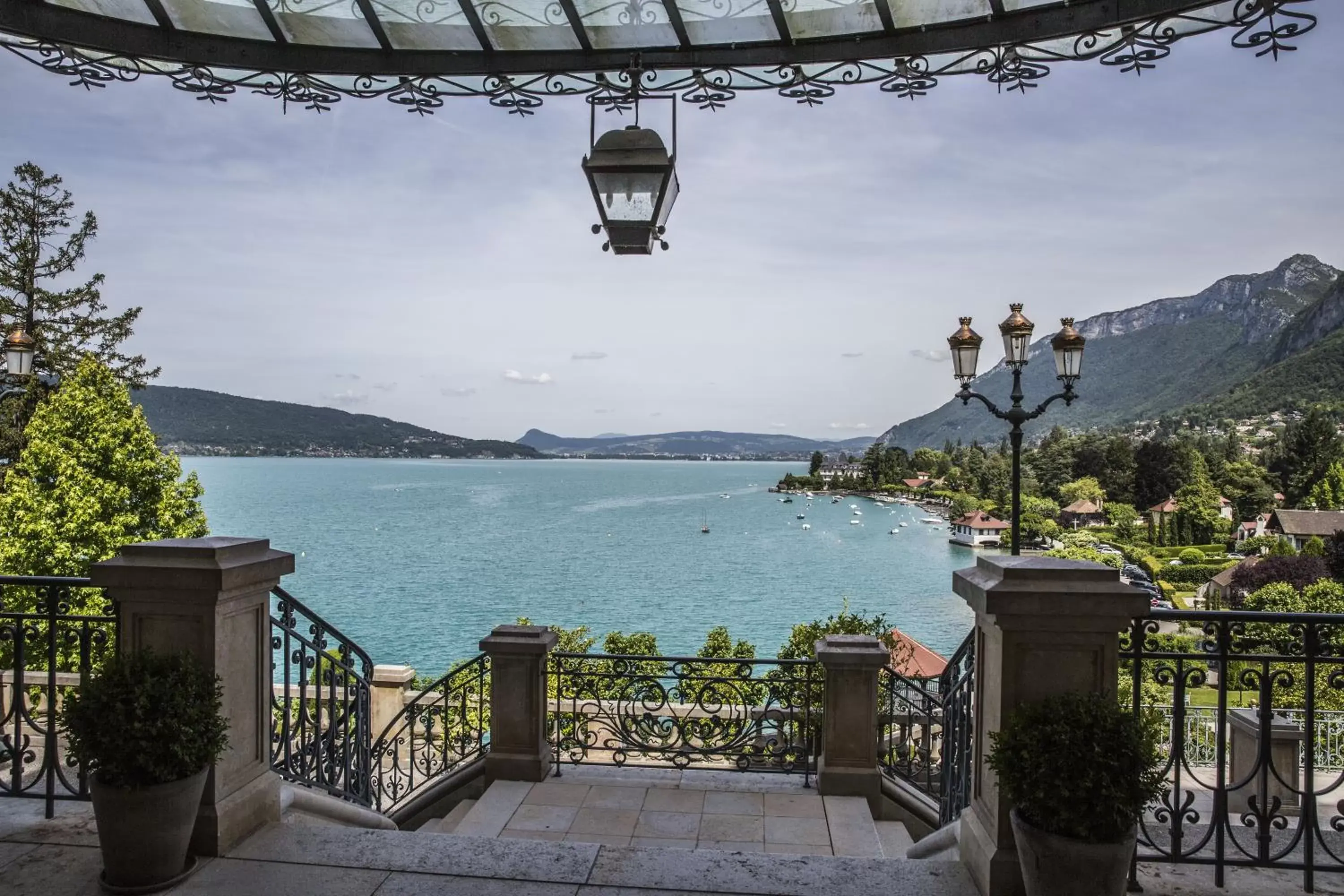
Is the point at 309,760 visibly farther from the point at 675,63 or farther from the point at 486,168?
the point at 486,168

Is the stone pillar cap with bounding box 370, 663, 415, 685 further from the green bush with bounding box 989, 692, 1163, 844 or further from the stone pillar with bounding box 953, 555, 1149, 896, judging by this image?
the green bush with bounding box 989, 692, 1163, 844

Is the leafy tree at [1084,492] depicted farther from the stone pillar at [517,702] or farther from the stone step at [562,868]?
the stone step at [562,868]

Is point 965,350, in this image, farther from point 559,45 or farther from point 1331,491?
point 1331,491

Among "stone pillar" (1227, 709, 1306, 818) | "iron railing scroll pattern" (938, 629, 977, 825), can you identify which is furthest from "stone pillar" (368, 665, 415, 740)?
"stone pillar" (1227, 709, 1306, 818)

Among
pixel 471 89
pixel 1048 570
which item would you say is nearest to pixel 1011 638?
pixel 1048 570

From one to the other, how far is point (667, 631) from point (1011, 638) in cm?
4447

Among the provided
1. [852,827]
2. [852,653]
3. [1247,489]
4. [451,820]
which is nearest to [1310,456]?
[1247,489]

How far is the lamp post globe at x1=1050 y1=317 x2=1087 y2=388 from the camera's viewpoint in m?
11.5

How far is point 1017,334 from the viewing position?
11.3m

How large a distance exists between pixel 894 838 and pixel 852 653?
4.37 feet

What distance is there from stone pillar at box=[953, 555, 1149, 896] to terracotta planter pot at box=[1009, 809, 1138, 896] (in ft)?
1.11

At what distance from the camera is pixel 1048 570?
328 cm

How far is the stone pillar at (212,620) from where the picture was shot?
12.2 feet

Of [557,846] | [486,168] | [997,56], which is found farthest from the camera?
[486,168]
